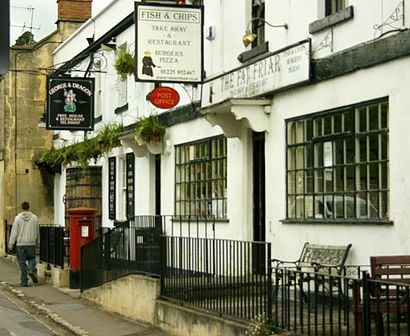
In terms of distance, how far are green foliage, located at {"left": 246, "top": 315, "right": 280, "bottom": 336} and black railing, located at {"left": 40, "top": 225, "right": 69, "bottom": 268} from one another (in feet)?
39.3

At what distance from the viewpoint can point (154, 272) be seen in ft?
47.7

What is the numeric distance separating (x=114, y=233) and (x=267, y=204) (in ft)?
13.4

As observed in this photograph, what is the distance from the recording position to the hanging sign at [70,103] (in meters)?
23.1

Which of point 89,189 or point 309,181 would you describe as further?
point 89,189

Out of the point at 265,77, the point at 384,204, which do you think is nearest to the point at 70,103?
the point at 265,77

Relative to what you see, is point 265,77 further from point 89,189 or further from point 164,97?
point 89,189

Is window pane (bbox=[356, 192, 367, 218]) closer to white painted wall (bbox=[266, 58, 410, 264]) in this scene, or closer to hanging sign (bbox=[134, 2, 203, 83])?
white painted wall (bbox=[266, 58, 410, 264])

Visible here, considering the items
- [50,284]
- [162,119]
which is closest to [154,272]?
[162,119]

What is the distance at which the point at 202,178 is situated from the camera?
17.8 m

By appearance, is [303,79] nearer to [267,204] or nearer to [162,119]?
[267,204]

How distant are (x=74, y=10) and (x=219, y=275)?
22677 millimetres

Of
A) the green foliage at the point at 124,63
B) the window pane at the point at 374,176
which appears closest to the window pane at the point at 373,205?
the window pane at the point at 374,176

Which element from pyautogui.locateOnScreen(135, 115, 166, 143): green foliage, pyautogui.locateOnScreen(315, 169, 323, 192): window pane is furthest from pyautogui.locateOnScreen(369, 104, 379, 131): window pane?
pyautogui.locateOnScreen(135, 115, 166, 143): green foliage

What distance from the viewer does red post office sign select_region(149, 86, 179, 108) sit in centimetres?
1783
